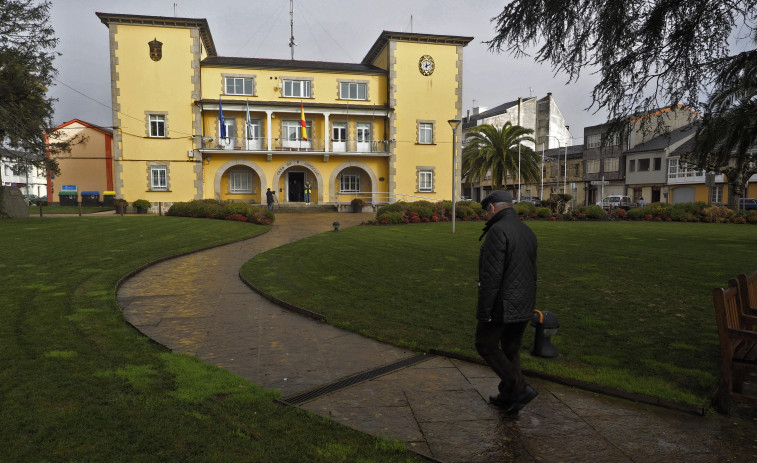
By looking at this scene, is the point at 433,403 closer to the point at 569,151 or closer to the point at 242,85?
the point at 242,85

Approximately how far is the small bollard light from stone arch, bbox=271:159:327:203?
31847mm

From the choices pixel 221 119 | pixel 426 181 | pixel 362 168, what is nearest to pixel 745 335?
pixel 221 119

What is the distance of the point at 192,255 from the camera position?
13.0 metres

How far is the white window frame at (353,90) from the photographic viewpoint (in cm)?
3634

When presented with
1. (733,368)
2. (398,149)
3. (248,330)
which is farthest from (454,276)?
(398,149)

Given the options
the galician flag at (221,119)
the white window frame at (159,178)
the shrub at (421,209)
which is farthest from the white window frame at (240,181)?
the shrub at (421,209)

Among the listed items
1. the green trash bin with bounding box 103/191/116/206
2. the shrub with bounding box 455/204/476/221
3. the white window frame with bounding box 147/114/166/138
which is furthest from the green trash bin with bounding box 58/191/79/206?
the shrub with bounding box 455/204/476/221

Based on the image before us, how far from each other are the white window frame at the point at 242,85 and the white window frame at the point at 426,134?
12534mm

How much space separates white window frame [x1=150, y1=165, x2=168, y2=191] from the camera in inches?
1307

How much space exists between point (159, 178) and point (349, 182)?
1346 centimetres

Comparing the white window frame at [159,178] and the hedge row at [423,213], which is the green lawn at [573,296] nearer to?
the hedge row at [423,213]

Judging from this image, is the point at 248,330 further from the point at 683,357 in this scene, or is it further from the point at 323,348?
the point at 683,357

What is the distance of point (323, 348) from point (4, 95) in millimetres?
19810

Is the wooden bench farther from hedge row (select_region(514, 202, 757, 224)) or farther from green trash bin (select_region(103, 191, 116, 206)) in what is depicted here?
green trash bin (select_region(103, 191, 116, 206))
